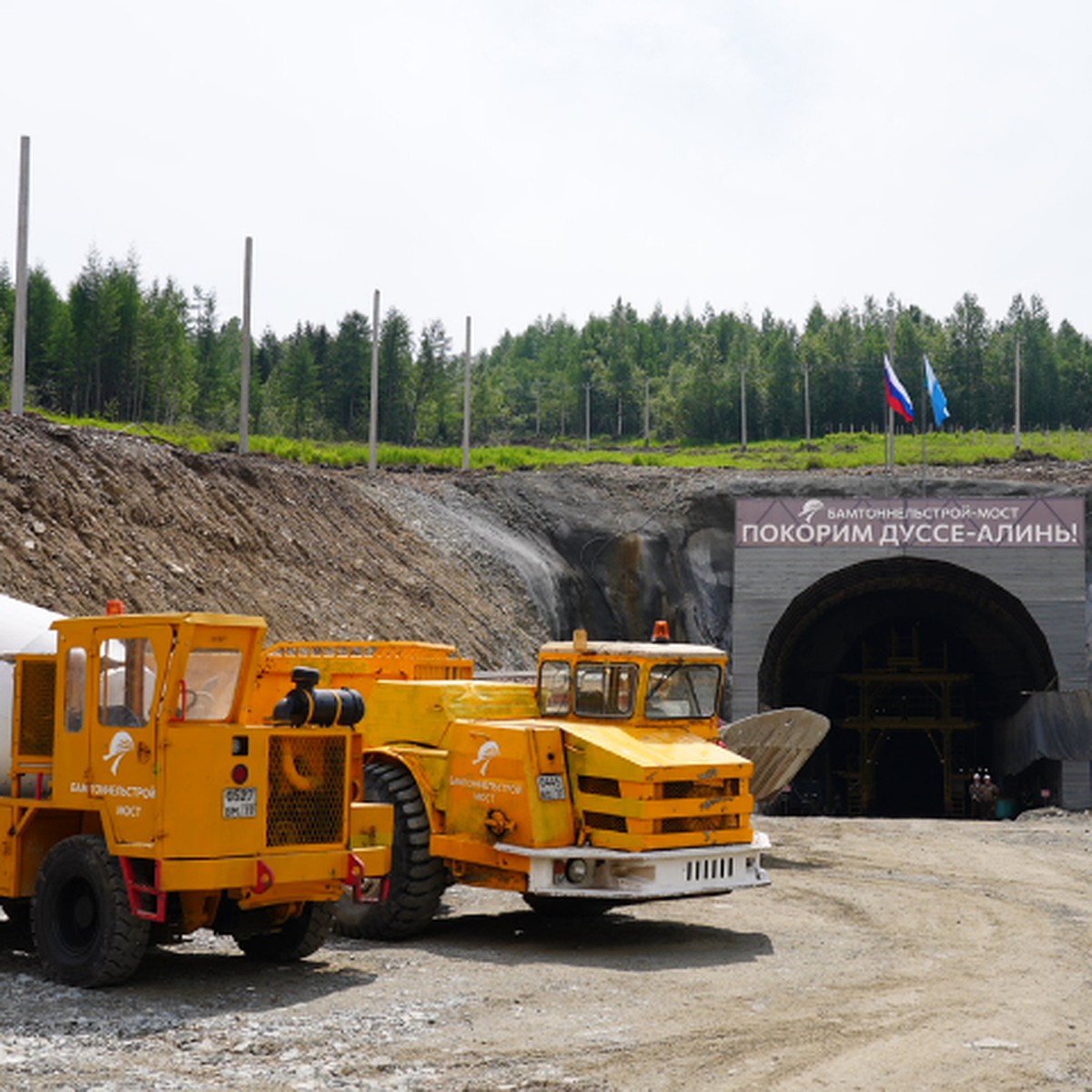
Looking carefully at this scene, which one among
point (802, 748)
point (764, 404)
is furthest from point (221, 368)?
point (802, 748)

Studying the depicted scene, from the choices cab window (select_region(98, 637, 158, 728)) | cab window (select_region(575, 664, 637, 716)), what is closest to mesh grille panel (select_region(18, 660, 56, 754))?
cab window (select_region(98, 637, 158, 728))

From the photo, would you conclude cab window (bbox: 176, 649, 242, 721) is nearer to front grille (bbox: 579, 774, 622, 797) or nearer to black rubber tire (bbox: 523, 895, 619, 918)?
front grille (bbox: 579, 774, 622, 797)

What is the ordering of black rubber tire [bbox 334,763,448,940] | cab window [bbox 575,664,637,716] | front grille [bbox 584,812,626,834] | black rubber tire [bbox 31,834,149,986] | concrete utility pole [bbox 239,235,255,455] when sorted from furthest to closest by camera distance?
concrete utility pole [bbox 239,235,255,455] < cab window [bbox 575,664,637,716] < black rubber tire [bbox 334,763,448,940] < front grille [bbox 584,812,626,834] < black rubber tire [bbox 31,834,149,986]

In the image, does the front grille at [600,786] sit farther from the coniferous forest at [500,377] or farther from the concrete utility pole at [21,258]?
the coniferous forest at [500,377]

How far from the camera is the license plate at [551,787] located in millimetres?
12586

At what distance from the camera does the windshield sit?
13422 millimetres

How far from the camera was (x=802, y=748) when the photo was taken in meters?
20.4

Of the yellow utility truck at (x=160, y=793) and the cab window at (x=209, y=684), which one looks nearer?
the yellow utility truck at (x=160, y=793)

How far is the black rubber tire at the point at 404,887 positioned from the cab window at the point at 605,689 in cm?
178

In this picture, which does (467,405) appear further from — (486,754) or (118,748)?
(118,748)

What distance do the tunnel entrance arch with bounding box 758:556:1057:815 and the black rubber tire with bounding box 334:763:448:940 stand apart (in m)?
24.4

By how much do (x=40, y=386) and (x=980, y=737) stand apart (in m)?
54.6

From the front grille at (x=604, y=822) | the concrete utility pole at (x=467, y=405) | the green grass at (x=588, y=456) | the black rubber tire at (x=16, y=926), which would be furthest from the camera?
the green grass at (x=588, y=456)

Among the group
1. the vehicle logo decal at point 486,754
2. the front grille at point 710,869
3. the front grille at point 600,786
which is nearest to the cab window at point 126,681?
the vehicle logo decal at point 486,754
